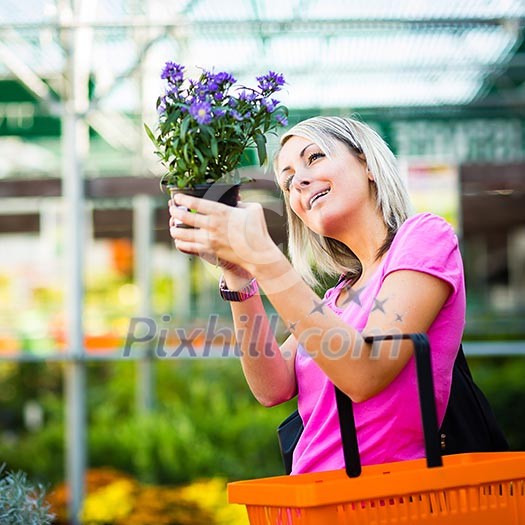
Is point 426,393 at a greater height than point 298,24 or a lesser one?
lesser

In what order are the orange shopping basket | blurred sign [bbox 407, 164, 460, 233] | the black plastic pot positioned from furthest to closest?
blurred sign [bbox 407, 164, 460, 233] < the black plastic pot < the orange shopping basket

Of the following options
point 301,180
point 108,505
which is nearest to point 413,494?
point 301,180

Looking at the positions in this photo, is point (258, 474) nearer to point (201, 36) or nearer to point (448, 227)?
point (201, 36)

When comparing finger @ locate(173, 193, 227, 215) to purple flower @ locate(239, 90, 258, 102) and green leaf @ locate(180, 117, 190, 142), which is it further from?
purple flower @ locate(239, 90, 258, 102)

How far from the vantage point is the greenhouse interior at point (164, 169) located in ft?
13.9

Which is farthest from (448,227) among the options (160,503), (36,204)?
(36,204)

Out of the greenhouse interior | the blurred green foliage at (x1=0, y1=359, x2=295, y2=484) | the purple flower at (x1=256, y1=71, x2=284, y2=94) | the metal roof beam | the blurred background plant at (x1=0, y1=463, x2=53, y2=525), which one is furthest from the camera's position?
the blurred green foliage at (x1=0, y1=359, x2=295, y2=484)

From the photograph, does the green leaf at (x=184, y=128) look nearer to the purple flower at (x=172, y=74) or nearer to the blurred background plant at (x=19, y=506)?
the purple flower at (x=172, y=74)

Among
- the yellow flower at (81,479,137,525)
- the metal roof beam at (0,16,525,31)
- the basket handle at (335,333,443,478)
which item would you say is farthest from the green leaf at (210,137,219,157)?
the yellow flower at (81,479,137,525)

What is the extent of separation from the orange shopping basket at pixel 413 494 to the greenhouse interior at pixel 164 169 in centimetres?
52

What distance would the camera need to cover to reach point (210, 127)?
50.3 inches

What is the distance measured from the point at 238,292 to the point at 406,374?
11.3 inches

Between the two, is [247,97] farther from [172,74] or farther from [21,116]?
[21,116]

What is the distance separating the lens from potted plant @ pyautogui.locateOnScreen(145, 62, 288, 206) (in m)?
1.27
